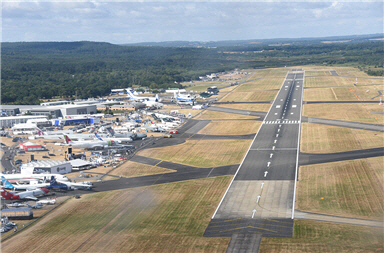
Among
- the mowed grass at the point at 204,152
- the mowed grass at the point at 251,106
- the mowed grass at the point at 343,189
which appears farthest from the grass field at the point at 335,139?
the mowed grass at the point at 251,106

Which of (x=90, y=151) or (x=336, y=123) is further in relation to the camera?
(x=336, y=123)

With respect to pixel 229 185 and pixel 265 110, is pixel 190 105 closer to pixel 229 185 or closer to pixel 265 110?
pixel 265 110

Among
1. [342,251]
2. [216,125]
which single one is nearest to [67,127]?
[216,125]

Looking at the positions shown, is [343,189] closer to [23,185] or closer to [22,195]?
[22,195]

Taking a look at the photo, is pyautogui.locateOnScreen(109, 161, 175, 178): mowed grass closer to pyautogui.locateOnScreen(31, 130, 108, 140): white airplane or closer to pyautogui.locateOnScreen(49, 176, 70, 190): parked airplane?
pyautogui.locateOnScreen(49, 176, 70, 190): parked airplane

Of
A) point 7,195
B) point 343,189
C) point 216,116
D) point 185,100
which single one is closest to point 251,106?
point 216,116

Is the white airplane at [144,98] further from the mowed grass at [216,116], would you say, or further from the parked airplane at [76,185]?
the parked airplane at [76,185]

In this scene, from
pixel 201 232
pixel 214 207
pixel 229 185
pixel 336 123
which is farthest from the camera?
pixel 336 123

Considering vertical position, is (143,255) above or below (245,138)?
below
